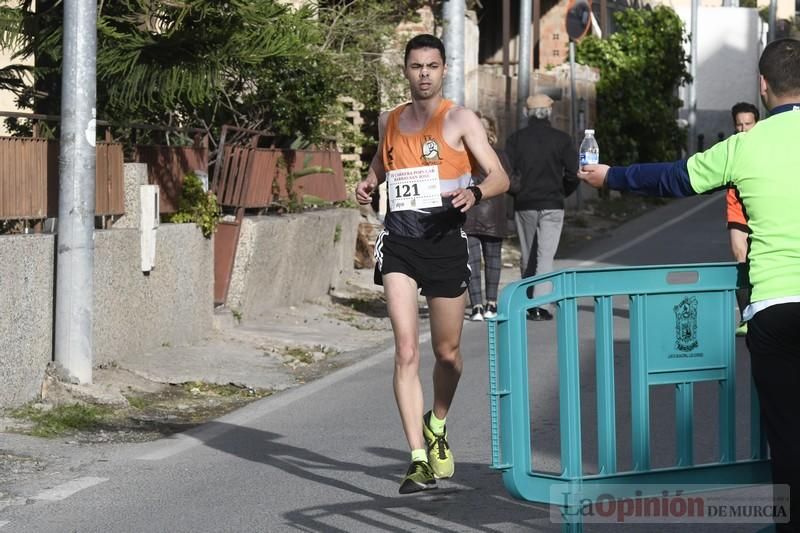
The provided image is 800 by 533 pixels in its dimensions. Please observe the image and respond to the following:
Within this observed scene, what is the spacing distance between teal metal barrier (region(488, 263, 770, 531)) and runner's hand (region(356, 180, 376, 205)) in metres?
2.14

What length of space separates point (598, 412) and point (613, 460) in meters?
Answer: 0.18

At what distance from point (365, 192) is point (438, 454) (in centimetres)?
129

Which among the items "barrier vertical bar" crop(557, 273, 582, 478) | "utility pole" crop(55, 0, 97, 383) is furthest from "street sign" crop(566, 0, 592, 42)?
"barrier vertical bar" crop(557, 273, 582, 478)

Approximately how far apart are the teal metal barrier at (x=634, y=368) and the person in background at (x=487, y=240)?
27.2 feet

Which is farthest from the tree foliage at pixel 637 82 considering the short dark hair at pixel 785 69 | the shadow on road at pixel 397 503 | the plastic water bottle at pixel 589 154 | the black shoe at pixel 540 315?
the short dark hair at pixel 785 69

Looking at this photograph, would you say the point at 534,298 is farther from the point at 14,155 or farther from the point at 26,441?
the point at 14,155

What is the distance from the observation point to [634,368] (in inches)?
210

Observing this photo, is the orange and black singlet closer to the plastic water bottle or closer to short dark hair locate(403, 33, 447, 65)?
short dark hair locate(403, 33, 447, 65)

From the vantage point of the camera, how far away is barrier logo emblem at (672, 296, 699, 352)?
535 centimetres

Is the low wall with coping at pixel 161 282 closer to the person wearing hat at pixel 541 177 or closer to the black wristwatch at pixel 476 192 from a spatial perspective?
the person wearing hat at pixel 541 177

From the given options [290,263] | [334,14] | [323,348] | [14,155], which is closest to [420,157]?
[14,155]

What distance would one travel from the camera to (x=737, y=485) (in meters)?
5.56

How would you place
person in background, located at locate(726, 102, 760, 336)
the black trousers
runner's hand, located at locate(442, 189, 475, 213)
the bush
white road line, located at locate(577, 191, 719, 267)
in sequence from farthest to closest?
white road line, located at locate(577, 191, 719, 267) < the bush < person in background, located at locate(726, 102, 760, 336) < runner's hand, located at locate(442, 189, 475, 213) < the black trousers

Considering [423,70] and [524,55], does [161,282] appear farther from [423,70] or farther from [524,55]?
[524,55]
